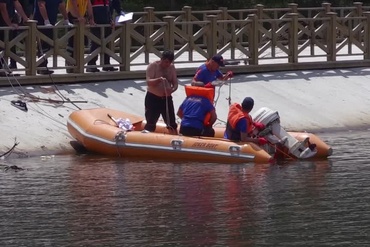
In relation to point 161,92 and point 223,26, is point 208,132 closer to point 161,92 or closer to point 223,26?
point 161,92

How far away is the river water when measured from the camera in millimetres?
13914

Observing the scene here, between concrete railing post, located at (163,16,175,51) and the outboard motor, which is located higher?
concrete railing post, located at (163,16,175,51)

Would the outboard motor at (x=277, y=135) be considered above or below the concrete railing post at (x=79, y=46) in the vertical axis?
below

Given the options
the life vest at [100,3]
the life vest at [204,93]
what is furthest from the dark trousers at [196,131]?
the life vest at [100,3]

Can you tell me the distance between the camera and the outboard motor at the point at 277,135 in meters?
19.0

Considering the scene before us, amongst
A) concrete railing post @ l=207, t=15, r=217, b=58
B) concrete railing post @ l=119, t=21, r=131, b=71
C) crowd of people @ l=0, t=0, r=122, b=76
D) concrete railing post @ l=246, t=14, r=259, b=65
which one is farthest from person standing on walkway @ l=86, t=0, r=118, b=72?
concrete railing post @ l=246, t=14, r=259, b=65

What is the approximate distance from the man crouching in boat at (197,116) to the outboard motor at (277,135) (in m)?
0.74

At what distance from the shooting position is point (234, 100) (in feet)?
77.0

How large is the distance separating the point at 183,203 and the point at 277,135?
365 centimetres

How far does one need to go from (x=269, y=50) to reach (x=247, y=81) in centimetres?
316

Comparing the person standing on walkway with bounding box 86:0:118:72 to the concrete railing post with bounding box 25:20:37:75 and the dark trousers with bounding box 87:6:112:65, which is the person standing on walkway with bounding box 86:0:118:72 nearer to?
the dark trousers with bounding box 87:6:112:65

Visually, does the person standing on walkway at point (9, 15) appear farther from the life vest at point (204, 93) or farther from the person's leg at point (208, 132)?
the person's leg at point (208, 132)

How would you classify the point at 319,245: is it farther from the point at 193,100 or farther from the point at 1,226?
Result: the point at 193,100

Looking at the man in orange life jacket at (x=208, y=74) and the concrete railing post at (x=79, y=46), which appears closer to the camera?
the man in orange life jacket at (x=208, y=74)
